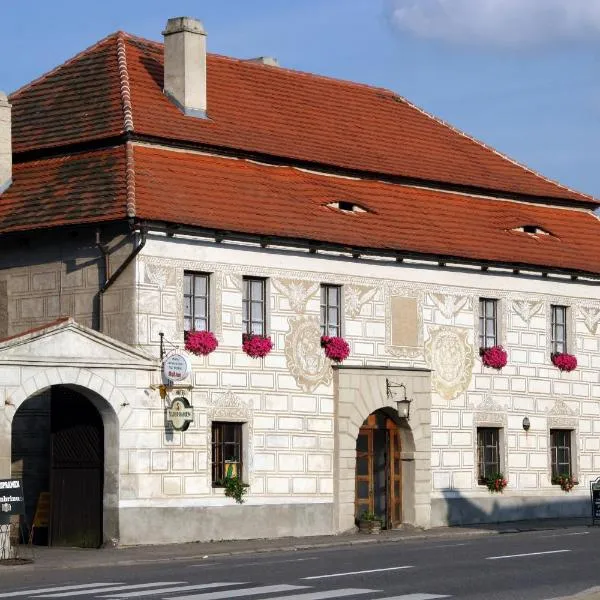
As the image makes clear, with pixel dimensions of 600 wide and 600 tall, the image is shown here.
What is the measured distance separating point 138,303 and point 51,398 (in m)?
2.93

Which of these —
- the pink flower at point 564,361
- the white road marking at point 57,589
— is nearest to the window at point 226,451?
the pink flower at point 564,361

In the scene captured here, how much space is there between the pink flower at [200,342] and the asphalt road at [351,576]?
5.09m

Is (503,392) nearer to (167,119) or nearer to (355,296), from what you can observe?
(355,296)

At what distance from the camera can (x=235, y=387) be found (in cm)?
3691

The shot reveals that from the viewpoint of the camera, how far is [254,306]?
37688 millimetres

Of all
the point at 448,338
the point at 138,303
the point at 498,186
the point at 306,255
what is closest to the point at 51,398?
the point at 138,303

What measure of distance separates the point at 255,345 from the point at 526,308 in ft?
31.1

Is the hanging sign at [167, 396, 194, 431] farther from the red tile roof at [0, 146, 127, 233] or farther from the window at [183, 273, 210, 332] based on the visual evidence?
the red tile roof at [0, 146, 127, 233]

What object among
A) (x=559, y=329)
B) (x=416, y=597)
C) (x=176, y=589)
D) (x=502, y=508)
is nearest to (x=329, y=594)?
(x=416, y=597)

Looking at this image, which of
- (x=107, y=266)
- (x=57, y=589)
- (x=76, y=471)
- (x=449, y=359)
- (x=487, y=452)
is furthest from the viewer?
(x=487, y=452)

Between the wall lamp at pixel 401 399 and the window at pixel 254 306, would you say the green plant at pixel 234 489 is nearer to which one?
the window at pixel 254 306

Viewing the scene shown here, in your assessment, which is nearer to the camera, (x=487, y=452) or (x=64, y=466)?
(x=64, y=466)

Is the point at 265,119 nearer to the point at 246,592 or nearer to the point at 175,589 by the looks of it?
the point at 175,589

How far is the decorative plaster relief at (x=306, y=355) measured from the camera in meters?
38.2
